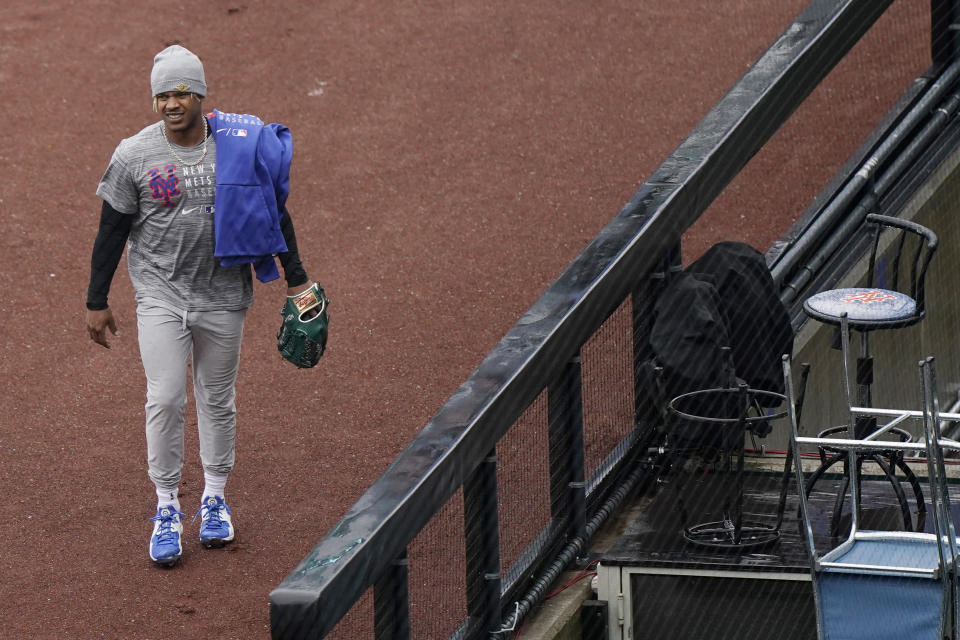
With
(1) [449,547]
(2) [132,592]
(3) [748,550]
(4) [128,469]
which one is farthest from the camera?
(4) [128,469]

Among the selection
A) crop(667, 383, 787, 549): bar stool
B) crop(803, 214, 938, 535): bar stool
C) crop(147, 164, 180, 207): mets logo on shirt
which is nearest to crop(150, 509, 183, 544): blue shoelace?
crop(147, 164, 180, 207): mets logo on shirt

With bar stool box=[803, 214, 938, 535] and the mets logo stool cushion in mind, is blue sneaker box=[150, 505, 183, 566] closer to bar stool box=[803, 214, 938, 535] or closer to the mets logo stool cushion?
bar stool box=[803, 214, 938, 535]

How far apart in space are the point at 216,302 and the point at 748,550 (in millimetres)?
1931

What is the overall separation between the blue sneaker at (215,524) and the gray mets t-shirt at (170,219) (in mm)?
711

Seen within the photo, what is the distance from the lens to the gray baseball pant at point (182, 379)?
4777mm

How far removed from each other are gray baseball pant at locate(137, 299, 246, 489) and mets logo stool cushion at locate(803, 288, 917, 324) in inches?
76.9

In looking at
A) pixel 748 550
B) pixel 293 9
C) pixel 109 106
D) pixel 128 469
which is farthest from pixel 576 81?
pixel 748 550

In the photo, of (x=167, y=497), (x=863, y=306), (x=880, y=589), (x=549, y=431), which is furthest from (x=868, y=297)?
(x=167, y=497)

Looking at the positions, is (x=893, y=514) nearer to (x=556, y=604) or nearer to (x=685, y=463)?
(x=685, y=463)

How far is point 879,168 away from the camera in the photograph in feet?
20.6

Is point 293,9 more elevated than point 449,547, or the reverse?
point 293,9

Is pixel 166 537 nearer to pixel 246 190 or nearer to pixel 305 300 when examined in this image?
pixel 305 300

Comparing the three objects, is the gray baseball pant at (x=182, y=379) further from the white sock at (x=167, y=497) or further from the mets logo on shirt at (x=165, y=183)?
the mets logo on shirt at (x=165, y=183)

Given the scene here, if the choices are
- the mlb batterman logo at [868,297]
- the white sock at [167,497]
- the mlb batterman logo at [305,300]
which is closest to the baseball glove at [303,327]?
the mlb batterman logo at [305,300]
